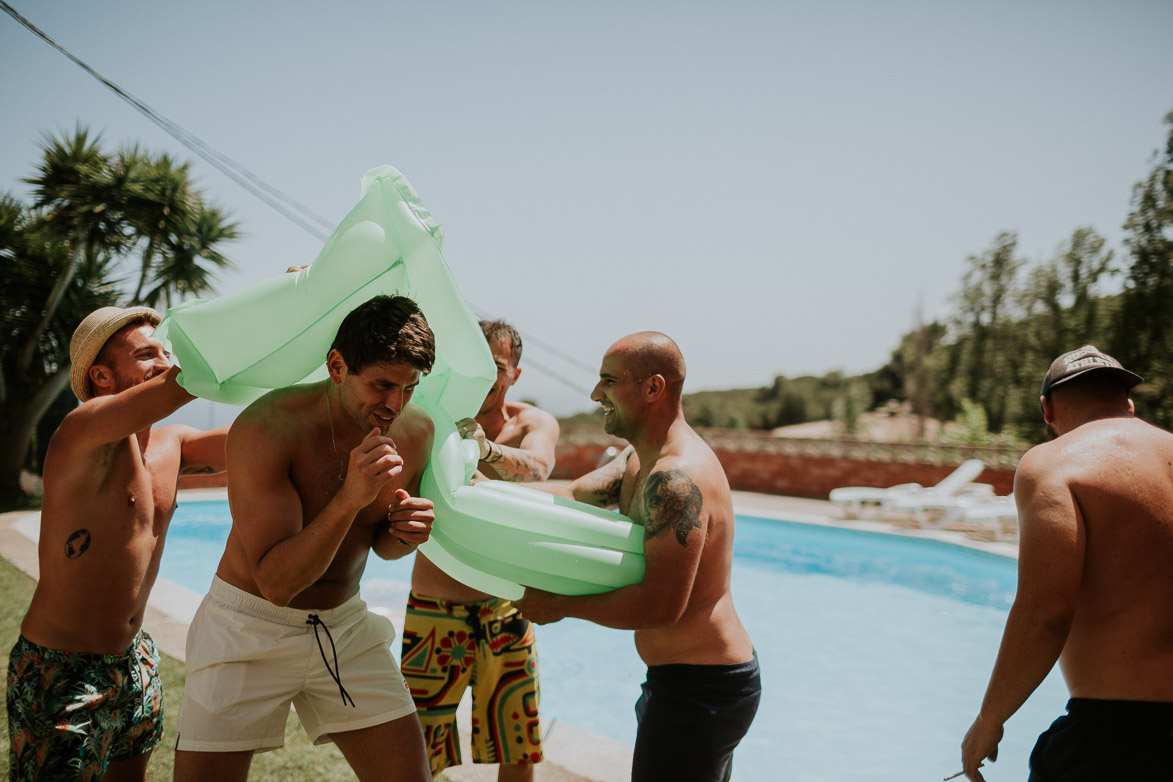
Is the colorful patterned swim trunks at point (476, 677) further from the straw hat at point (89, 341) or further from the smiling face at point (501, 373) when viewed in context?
the straw hat at point (89, 341)

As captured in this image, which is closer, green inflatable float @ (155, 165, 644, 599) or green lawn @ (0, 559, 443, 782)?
green inflatable float @ (155, 165, 644, 599)

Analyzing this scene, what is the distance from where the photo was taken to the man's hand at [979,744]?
200cm

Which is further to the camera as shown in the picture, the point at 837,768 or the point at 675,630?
the point at 837,768

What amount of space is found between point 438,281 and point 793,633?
7.65 m

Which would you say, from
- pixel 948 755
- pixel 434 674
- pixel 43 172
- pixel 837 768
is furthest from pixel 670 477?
pixel 43 172

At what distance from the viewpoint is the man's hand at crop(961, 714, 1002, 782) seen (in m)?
2.00

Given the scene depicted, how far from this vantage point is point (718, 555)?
7.39 feet

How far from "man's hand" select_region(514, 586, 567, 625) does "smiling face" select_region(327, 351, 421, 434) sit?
2.29 ft

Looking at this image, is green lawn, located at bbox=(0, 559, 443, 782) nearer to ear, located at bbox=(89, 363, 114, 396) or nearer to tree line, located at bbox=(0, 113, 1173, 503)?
ear, located at bbox=(89, 363, 114, 396)

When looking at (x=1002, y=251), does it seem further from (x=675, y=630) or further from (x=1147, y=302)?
(x=675, y=630)

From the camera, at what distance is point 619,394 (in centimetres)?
237

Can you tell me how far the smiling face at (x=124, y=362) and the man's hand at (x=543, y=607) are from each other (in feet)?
4.95

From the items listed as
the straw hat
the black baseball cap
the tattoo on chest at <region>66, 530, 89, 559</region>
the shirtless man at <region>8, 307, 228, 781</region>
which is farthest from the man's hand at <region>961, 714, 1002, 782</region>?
the straw hat

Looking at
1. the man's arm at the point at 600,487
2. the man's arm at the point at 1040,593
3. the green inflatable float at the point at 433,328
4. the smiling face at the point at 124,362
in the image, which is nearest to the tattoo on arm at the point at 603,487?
the man's arm at the point at 600,487
